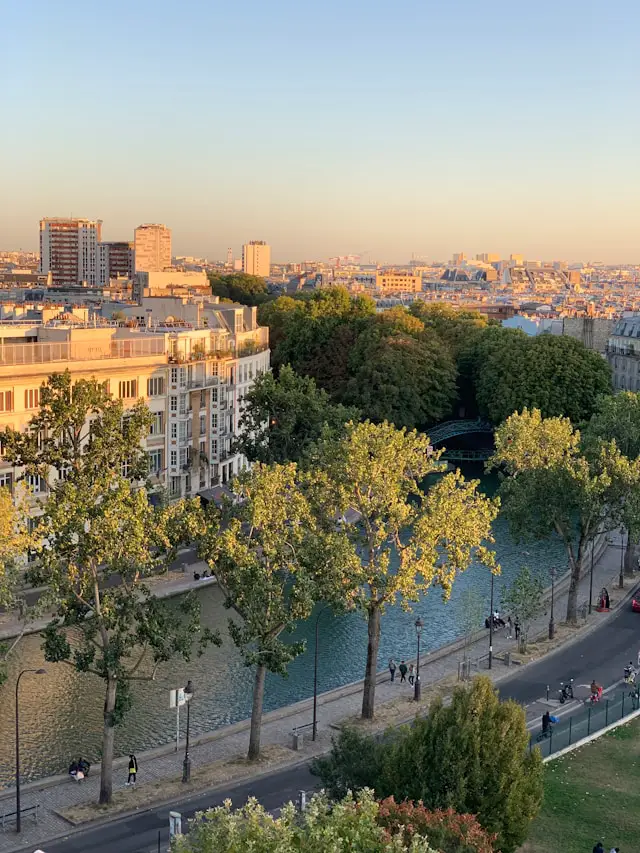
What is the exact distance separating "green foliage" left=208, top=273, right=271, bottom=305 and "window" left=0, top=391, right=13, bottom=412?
366ft

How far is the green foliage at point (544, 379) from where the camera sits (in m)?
107

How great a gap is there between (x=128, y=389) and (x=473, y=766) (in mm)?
41155

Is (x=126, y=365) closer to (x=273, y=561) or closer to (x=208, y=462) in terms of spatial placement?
(x=208, y=462)

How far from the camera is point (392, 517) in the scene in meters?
45.6

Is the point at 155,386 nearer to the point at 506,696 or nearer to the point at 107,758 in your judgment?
the point at 506,696

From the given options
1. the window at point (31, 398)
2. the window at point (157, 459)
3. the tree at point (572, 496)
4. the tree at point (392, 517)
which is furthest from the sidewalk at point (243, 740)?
the window at point (31, 398)

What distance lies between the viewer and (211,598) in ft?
201

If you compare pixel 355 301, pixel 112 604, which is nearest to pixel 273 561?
pixel 112 604

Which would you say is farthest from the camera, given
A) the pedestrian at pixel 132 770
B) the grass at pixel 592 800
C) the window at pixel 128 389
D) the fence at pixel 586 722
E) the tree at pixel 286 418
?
the tree at pixel 286 418

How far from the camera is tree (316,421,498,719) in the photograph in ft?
145

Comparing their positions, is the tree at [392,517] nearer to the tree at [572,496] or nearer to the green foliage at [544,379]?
the tree at [572,496]

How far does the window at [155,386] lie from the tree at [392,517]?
964 inches

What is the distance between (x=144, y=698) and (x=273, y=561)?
10667mm

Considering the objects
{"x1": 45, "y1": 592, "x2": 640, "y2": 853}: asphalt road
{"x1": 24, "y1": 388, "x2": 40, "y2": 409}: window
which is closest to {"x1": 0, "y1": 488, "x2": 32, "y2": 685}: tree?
{"x1": 45, "y1": 592, "x2": 640, "y2": 853}: asphalt road
